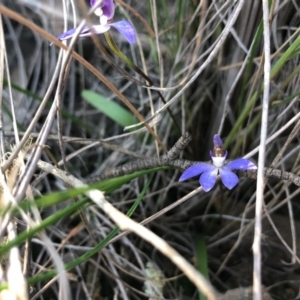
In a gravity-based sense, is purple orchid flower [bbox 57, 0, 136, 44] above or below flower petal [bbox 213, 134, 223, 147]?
above

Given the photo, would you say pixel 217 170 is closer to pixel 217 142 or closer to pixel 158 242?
pixel 217 142

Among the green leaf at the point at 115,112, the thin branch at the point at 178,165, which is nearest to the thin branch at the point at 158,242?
the thin branch at the point at 178,165

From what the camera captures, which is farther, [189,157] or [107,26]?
[189,157]

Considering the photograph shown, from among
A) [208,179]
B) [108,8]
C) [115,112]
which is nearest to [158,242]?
[208,179]

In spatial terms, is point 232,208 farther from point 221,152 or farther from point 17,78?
point 17,78

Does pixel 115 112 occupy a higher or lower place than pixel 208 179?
higher

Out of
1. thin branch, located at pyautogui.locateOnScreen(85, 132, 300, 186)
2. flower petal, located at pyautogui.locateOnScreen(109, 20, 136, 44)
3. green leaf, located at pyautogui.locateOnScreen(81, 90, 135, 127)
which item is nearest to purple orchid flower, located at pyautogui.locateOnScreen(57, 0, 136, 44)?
flower petal, located at pyautogui.locateOnScreen(109, 20, 136, 44)

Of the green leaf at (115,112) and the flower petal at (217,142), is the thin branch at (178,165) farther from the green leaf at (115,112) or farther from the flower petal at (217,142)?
the green leaf at (115,112)

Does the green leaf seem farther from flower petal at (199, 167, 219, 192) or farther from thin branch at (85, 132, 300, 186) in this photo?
flower petal at (199, 167, 219, 192)
